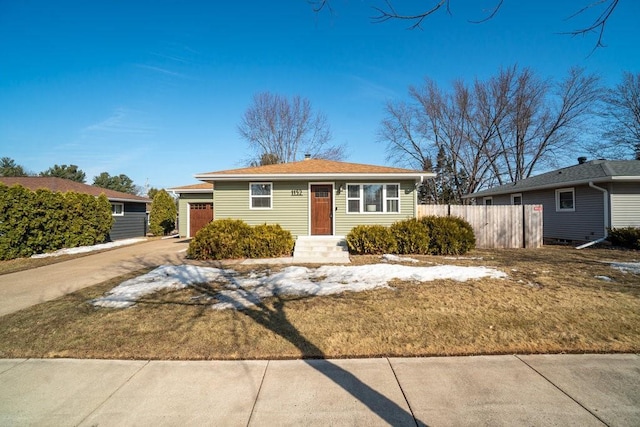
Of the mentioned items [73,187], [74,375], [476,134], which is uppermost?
[476,134]

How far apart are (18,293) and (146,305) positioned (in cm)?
348

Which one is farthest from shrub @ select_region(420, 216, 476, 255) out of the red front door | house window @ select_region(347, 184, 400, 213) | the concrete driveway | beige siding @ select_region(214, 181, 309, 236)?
the concrete driveway

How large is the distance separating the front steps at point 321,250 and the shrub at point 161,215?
42.8 feet

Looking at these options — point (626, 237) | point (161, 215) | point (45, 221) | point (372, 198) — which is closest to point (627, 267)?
point (626, 237)

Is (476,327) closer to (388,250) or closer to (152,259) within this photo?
(388,250)

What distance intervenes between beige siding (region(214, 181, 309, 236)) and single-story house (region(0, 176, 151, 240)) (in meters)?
9.68

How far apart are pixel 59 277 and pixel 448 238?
11.0 meters

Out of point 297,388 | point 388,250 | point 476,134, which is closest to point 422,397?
point 297,388

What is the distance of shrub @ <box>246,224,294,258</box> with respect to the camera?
927 cm

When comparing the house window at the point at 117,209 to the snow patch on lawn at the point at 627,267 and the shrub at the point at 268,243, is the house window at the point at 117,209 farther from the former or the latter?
the snow patch on lawn at the point at 627,267

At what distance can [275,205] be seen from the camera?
1156 centimetres

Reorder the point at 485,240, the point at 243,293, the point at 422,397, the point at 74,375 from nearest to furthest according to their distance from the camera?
the point at 422,397 < the point at 74,375 < the point at 243,293 < the point at 485,240

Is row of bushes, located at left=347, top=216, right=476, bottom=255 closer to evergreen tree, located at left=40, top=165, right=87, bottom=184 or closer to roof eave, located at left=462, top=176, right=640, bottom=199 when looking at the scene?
roof eave, located at left=462, top=176, right=640, bottom=199

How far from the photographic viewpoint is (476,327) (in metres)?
3.77
